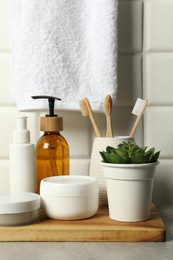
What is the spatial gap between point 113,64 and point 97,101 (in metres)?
0.08

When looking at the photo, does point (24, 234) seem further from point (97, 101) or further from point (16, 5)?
point (16, 5)

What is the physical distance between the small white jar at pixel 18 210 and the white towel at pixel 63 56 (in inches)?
8.7

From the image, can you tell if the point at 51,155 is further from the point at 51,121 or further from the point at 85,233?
the point at 85,233

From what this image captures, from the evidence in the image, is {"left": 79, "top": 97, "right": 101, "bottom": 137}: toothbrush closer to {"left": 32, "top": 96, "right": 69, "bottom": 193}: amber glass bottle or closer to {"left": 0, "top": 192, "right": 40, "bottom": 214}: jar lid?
{"left": 32, "top": 96, "right": 69, "bottom": 193}: amber glass bottle

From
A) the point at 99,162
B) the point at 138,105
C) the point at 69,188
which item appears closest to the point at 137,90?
the point at 138,105

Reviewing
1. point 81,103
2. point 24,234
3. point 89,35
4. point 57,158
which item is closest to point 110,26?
point 89,35

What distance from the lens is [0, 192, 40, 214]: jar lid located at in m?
0.65

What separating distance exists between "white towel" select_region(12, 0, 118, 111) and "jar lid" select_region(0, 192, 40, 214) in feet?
0.68

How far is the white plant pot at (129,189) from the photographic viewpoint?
0.67 m

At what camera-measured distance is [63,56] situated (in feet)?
2.80

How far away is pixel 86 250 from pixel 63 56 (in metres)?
0.40

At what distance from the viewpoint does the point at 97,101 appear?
857 mm

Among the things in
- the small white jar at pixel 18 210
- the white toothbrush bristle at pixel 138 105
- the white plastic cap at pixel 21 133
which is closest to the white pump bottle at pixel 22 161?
the white plastic cap at pixel 21 133

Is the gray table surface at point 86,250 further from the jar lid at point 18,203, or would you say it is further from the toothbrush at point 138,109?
the toothbrush at point 138,109
